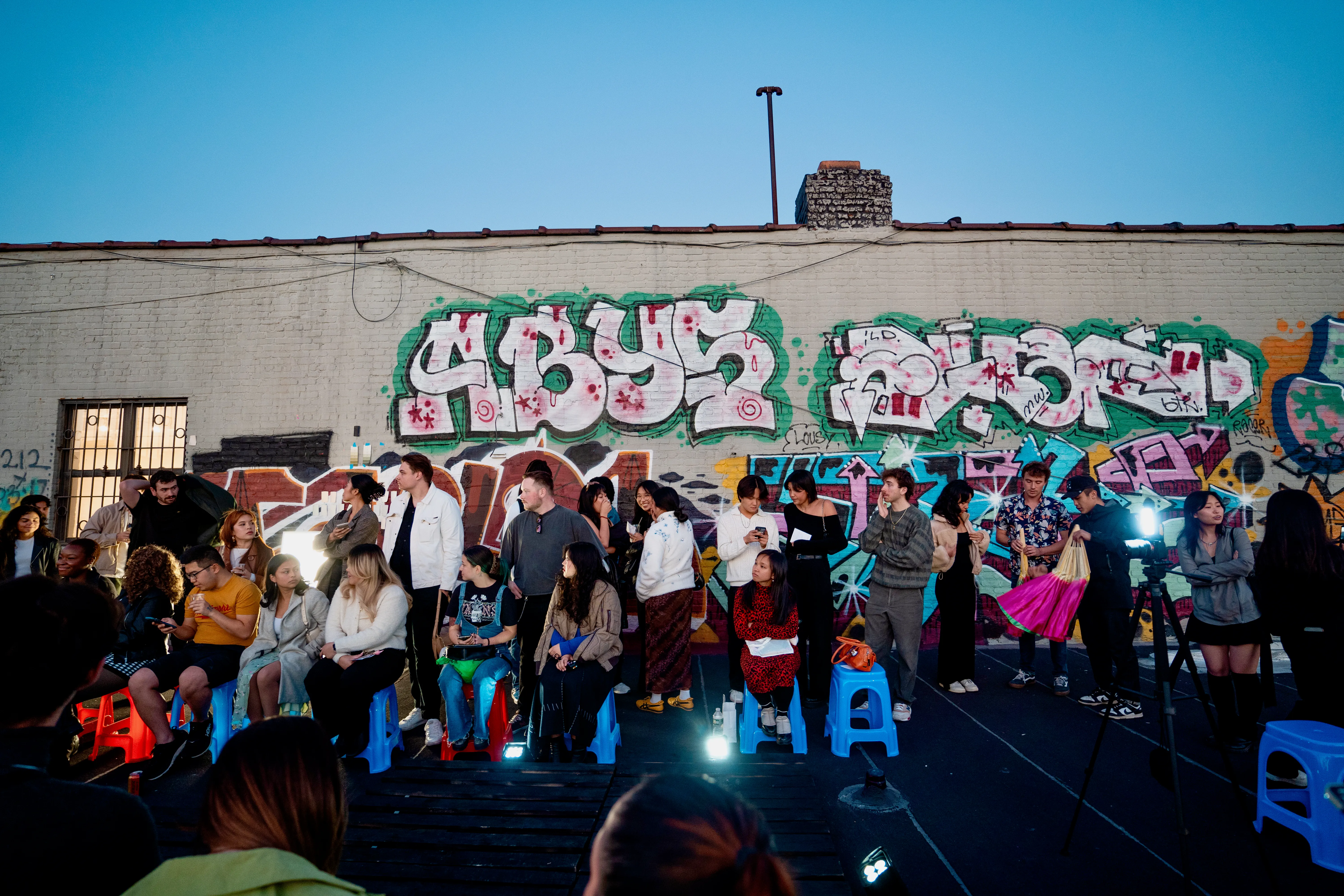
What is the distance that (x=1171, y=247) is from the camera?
8547mm

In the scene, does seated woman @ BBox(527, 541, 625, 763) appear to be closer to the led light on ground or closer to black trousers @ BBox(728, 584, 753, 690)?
the led light on ground

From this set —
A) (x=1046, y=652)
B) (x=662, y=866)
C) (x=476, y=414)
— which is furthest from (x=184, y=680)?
(x=1046, y=652)

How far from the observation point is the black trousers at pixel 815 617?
18.5 ft

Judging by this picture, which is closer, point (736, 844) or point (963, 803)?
point (736, 844)

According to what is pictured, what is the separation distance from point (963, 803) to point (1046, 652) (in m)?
4.57

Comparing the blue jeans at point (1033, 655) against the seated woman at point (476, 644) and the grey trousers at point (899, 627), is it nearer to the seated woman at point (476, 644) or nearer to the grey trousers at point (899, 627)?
the grey trousers at point (899, 627)

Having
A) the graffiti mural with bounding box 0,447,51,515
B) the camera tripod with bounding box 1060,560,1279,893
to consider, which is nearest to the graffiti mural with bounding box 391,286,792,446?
the graffiti mural with bounding box 0,447,51,515

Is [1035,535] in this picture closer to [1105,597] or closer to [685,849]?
[1105,597]

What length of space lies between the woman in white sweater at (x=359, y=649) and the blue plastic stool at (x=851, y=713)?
301cm

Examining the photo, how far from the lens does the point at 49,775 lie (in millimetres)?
1697

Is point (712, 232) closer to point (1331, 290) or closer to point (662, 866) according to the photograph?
point (1331, 290)

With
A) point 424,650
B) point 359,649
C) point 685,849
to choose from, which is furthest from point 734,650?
point 685,849

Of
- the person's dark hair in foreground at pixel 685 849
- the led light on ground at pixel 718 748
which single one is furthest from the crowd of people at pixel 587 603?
the person's dark hair in foreground at pixel 685 849

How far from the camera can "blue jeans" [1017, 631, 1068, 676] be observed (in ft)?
19.8
